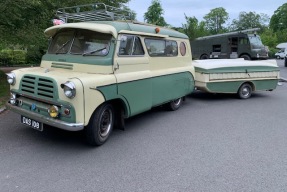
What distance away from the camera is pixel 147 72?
5949mm

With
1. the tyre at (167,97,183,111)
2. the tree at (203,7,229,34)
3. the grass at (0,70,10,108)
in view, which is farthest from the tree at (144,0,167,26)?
the tree at (203,7,229,34)

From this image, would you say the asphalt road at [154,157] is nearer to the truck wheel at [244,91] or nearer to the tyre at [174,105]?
the tyre at [174,105]

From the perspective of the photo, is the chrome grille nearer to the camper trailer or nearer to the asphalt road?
the asphalt road

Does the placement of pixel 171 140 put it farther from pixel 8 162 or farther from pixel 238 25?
pixel 238 25

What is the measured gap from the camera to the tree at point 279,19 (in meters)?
73.2

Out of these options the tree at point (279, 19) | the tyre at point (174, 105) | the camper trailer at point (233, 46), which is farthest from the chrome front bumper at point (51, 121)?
the tree at point (279, 19)

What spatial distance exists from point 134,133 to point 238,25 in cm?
7804

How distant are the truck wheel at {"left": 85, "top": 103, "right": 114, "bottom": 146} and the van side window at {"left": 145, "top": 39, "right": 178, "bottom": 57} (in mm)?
1853

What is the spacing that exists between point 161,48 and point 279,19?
8067 centimetres

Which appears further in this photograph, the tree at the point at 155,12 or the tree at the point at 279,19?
the tree at the point at 279,19

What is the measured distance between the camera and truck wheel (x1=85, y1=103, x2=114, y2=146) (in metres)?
4.62

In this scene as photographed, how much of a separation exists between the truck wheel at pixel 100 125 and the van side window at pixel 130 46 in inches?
45.0

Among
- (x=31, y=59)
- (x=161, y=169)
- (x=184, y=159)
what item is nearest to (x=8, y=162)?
(x=161, y=169)

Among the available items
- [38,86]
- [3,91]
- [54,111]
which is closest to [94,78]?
[54,111]
